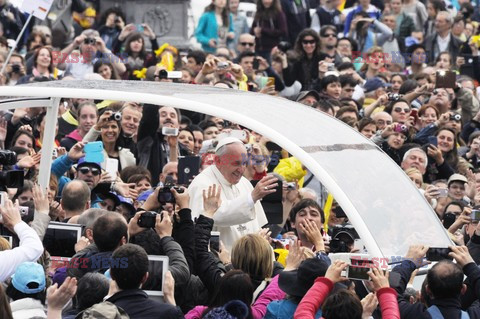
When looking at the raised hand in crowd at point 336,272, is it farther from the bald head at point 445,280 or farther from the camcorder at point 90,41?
the camcorder at point 90,41

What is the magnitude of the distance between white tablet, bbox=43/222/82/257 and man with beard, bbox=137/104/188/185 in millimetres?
3957

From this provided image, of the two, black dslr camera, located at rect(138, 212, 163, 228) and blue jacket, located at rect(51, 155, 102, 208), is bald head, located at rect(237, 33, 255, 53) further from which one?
black dslr camera, located at rect(138, 212, 163, 228)

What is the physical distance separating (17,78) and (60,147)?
4.54 meters

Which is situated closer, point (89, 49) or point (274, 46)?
point (89, 49)

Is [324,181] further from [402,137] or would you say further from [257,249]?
[402,137]

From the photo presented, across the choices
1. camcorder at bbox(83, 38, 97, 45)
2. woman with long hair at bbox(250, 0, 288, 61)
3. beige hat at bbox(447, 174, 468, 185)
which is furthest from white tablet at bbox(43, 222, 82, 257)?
woman with long hair at bbox(250, 0, 288, 61)

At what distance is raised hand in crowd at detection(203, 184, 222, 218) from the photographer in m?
11.2

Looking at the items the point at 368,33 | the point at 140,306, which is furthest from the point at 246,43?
the point at 140,306

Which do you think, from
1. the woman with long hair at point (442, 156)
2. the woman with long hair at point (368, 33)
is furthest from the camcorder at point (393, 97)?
the woman with long hair at point (368, 33)

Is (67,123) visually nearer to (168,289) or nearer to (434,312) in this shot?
(168,289)

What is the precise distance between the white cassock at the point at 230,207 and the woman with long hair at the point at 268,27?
10291 millimetres

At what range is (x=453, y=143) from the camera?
16844 mm

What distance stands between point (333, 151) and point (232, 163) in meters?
1.62

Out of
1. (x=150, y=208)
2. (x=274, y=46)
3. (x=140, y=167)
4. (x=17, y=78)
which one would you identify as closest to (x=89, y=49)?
(x=17, y=78)
